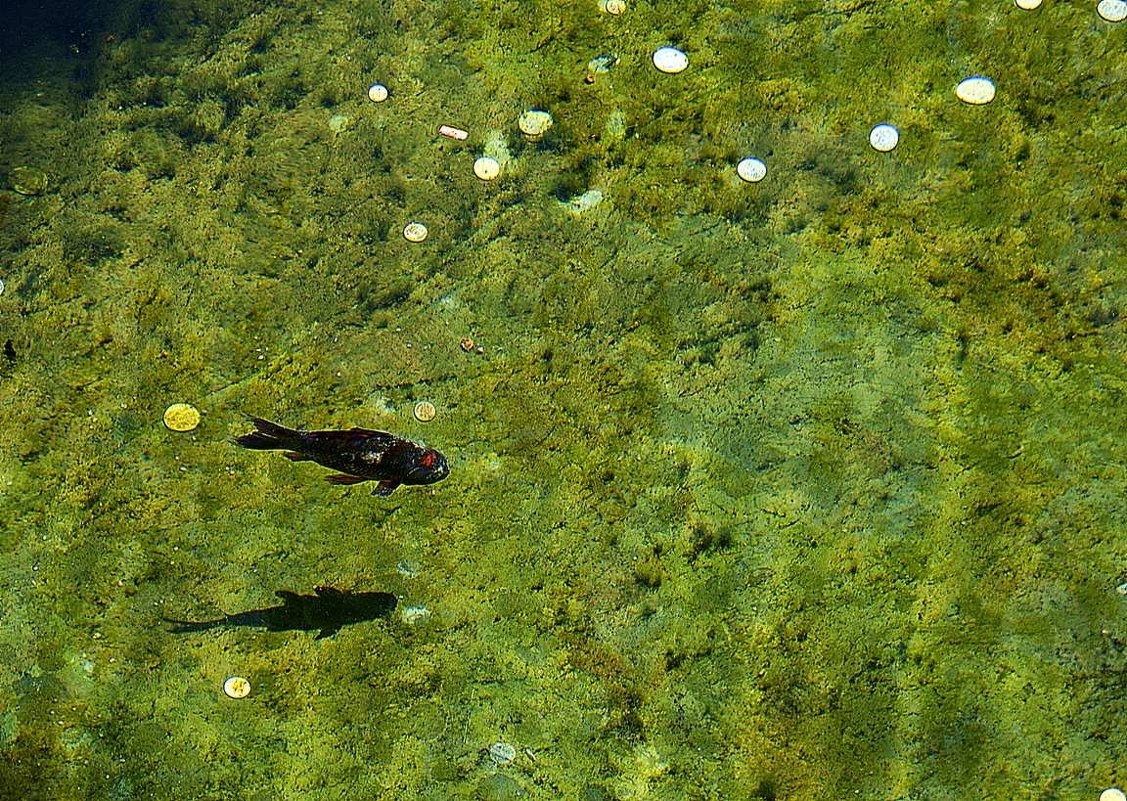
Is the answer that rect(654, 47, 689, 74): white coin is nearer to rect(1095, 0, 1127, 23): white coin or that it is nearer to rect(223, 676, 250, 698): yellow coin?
rect(1095, 0, 1127, 23): white coin

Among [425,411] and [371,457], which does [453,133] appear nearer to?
[425,411]

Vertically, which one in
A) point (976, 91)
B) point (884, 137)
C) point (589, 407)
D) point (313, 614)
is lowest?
point (313, 614)

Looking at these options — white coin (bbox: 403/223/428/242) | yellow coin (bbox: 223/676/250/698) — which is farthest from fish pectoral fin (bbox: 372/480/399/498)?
white coin (bbox: 403/223/428/242)

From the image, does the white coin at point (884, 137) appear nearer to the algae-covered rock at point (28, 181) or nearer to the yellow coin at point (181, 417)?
the yellow coin at point (181, 417)

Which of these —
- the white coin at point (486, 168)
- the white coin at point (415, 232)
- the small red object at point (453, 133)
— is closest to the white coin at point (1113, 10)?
the white coin at point (486, 168)

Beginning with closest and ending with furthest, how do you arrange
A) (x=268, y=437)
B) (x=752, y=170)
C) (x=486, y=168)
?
(x=268, y=437), (x=752, y=170), (x=486, y=168)

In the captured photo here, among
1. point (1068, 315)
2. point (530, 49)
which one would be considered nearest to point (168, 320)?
point (530, 49)

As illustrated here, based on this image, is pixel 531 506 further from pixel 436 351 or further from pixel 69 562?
pixel 69 562

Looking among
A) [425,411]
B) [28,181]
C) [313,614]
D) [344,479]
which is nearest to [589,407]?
[425,411]
